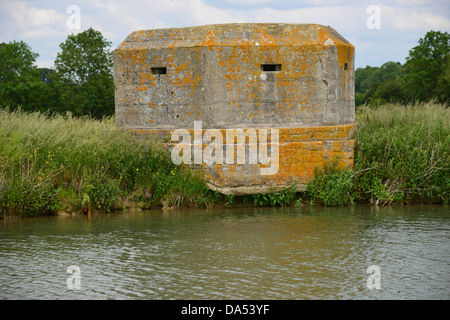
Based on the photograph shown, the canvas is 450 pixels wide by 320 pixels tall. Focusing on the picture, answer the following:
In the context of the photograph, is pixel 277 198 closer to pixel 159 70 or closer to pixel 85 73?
pixel 159 70

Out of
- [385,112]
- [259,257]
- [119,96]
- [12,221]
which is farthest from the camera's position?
[385,112]

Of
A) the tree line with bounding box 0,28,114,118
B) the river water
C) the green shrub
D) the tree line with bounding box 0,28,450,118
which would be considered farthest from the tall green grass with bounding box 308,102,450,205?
the tree line with bounding box 0,28,114,118

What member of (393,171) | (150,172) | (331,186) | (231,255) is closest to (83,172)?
A: (150,172)

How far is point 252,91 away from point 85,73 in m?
20.0

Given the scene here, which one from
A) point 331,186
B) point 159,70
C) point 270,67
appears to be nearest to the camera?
point 331,186

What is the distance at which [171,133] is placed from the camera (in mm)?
11547

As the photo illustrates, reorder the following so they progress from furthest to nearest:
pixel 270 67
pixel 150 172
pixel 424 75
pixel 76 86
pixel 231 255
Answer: pixel 424 75 < pixel 76 86 < pixel 270 67 < pixel 150 172 < pixel 231 255

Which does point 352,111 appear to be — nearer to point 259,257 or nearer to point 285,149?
point 285,149

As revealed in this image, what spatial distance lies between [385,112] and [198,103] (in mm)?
4456

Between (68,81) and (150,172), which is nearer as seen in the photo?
(150,172)

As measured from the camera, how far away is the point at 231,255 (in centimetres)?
766

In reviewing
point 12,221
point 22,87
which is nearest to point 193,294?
point 12,221

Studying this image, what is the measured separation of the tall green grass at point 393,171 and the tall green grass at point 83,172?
244 cm

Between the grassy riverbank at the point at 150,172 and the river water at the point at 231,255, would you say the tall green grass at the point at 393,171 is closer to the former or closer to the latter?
the grassy riverbank at the point at 150,172
